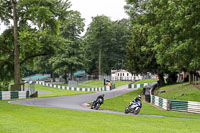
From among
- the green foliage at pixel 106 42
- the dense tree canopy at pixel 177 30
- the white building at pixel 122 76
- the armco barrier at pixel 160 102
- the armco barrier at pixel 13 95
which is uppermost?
the green foliage at pixel 106 42

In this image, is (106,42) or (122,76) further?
(106,42)

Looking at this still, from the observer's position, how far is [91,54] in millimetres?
85250

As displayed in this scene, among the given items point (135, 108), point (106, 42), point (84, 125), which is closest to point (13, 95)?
point (135, 108)

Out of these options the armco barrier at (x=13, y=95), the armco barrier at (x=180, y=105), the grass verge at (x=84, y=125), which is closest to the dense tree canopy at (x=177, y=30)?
the armco barrier at (x=180, y=105)

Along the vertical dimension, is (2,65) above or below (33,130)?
above

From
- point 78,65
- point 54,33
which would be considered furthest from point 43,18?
point 78,65

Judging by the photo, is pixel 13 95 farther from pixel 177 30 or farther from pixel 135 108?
pixel 177 30

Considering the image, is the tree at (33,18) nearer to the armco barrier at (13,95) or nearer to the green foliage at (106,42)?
the armco barrier at (13,95)

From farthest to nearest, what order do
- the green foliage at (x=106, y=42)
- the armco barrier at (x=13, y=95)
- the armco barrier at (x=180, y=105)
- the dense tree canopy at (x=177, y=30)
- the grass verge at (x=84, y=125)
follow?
the green foliage at (x=106, y=42) → the armco barrier at (x=13, y=95) → the armco barrier at (x=180, y=105) → the dense tree canopy at (x=177, y=30) → the grass verge at (x=84, y=125)

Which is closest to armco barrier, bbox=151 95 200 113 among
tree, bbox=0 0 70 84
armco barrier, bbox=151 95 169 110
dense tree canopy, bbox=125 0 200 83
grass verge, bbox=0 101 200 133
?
armco barrier, bbox=151 95 169 110

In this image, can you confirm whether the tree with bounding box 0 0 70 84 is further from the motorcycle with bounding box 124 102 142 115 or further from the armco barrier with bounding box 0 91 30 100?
the motorcycle with bounding box 124 102 142 115

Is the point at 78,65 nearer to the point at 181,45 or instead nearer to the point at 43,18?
the point at 43,18

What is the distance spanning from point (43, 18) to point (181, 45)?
15.2m

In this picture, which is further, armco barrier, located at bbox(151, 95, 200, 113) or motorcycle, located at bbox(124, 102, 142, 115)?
armco barrier, located at bbox(151, 95, 200, 113)
